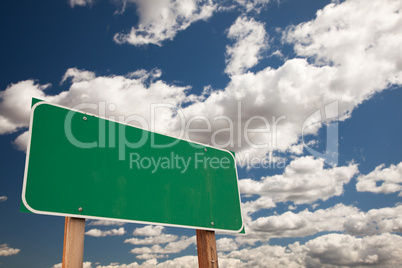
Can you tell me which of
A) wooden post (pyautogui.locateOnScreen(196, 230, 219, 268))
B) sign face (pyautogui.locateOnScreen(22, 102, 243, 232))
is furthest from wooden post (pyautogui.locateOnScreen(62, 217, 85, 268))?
wooden post (pyautogui.locateOnScreen(196, 230, 219, 268))

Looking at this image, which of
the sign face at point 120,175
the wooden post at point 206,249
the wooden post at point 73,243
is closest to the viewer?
the wooden post at point 73,243

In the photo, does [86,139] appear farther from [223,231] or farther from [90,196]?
[223,231]

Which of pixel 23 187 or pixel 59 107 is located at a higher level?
pixel 59 107

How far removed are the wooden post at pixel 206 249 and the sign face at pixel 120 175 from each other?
0.18 metres

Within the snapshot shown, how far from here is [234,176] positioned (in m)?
4.97

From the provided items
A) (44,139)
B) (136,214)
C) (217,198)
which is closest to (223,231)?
(217,198)

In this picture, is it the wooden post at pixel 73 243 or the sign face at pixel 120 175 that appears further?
the sign face at pixel 120 175

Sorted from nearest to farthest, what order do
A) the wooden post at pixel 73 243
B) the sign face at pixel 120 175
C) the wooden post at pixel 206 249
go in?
the wooden post at pixel 73 243, the sign face at pixel 120 175, the wooden post at pixel 206 249

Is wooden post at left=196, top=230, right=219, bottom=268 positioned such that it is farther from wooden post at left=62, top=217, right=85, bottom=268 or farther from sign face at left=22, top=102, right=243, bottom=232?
wooden post at left=62, top=217, right=85, bottom=268

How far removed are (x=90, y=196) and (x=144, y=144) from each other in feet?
3.18

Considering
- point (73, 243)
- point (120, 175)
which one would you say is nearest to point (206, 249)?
point (120, 175)

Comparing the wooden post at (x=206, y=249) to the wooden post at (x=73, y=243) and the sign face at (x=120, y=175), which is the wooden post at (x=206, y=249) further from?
the wooden post at (x=73, y=243)

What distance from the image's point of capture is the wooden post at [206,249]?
167 inches

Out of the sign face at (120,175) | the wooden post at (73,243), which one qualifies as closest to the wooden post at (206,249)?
the sign face at (120,175)
